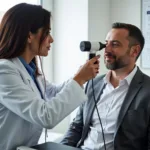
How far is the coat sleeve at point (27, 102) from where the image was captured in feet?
3.34

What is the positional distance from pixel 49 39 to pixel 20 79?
0.25m

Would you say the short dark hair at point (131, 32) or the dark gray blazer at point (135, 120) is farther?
the short dark hair at point (131, 32)

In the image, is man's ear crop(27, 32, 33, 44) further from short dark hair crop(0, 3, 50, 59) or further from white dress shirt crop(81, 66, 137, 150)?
white dress shirt crop(81, 66, 137, 150)

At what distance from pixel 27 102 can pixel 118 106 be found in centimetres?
72

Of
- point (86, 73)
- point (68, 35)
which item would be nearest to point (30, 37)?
point (86, 73)

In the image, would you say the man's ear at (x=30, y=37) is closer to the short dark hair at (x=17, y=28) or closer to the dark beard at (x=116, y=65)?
the short dark hair at (x=17, y=28)

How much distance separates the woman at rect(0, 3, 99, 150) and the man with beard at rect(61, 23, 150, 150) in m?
0.47

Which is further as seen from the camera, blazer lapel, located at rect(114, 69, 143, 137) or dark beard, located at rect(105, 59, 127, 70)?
dark beard, located at rect(105, 59, 127, 70)

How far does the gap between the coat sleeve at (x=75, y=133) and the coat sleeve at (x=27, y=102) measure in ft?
2.25

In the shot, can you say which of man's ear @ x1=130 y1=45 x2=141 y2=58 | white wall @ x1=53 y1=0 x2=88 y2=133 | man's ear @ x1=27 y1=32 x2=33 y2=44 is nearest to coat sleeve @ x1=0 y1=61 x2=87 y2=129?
man's ear @ x1=27 y1=32 x2=33 y2=44

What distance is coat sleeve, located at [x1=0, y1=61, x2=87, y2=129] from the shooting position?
1.02 m

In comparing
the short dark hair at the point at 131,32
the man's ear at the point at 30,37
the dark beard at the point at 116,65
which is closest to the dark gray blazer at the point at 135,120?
the dark beard at the point at 116,65

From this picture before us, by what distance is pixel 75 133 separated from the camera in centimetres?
172

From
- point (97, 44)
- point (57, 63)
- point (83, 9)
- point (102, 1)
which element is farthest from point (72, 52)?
point (97, 44)
